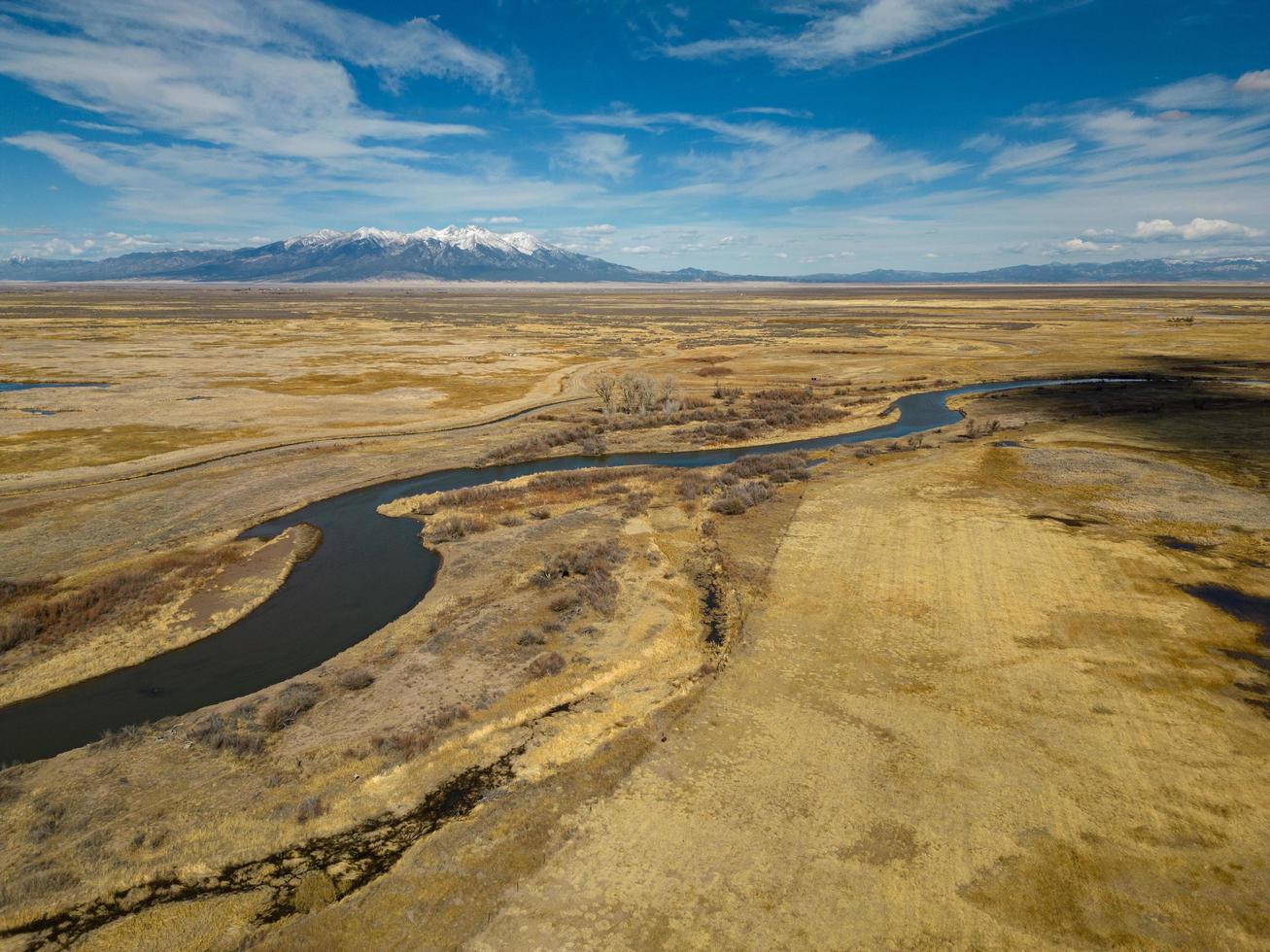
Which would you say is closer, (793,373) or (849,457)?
(849,457)

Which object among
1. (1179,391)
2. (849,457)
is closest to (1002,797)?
(849,457)

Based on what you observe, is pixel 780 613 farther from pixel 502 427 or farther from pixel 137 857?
pixel 502 427

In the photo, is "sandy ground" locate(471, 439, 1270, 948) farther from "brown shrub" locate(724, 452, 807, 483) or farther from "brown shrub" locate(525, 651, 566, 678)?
"brown shrub" locate(724, 452, 807, 483)

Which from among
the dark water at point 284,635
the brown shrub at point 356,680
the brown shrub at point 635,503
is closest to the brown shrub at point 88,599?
the dark water at point 284,635

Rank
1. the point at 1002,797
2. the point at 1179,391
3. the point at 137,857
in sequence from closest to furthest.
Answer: the point at 137,857
the point at 1002,797
the point at 1179,391

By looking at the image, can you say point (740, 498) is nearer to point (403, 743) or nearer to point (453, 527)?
point (453, 527)

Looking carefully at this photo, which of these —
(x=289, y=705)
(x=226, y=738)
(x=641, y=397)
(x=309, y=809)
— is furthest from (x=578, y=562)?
(x=641, y=397)

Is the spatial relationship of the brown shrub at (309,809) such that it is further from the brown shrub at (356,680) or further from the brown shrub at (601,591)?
the brown shrub at (601,591)

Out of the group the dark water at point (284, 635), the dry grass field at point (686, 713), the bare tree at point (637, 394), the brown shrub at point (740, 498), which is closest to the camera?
the dry grass field at point (686, 713)
